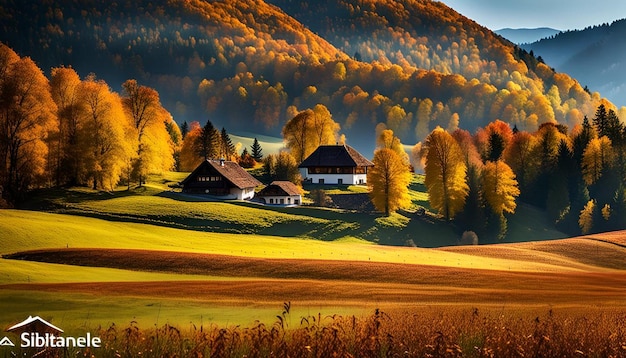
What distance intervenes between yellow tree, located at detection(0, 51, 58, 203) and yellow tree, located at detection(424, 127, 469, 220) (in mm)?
50047

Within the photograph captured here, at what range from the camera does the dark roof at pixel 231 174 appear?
310ft

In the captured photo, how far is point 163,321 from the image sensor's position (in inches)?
870

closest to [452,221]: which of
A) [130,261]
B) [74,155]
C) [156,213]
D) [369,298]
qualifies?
[156,213]

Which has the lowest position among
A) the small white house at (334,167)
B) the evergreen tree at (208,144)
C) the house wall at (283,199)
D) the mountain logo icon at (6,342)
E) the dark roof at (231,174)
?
the mountain logo icon at (6,342)

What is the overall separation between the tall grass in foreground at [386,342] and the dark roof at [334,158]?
9829 cm

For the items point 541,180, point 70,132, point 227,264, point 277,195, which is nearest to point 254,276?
point 227,264

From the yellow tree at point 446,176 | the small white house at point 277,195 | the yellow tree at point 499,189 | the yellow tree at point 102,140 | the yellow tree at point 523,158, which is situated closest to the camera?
the yellow tree at point 102,140

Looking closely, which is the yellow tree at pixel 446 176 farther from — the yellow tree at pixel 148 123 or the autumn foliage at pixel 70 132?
the autumn foliage at pixel 70 132

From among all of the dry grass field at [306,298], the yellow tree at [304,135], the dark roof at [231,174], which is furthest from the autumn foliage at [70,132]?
the yellow tree at [304,135]

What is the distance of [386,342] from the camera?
56.5 ft

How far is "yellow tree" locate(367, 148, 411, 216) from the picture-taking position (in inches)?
3590

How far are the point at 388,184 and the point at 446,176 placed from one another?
8.80 m

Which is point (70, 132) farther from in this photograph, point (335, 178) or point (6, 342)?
point (6, 342)

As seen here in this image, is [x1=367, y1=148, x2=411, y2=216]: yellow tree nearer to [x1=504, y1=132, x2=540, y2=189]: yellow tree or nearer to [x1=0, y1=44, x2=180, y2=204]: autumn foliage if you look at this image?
[x1=504, y1=132, x2=540, y2=189]: yellow tree
